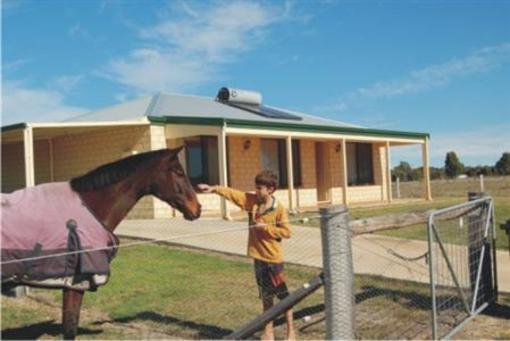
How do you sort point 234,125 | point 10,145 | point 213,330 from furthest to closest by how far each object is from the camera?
point 10,145 → point 234,125 → point 213,330

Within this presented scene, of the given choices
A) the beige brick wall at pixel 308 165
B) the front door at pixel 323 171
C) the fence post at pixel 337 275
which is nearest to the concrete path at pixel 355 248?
the fence post at pixel 337 275

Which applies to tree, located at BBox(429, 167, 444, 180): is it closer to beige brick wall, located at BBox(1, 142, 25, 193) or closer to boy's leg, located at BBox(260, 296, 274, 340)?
beige brick wall, located at BBox(1, 142, 25, 193)

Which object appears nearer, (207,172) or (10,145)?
(207,172)

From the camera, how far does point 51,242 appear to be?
4.92m

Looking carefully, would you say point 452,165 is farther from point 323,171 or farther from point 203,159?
point 203,159

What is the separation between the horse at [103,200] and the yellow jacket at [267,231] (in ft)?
1.54

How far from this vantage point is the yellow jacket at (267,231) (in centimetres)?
604

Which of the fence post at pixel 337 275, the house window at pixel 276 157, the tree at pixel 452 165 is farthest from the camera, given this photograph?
the tree at pixel 452 165

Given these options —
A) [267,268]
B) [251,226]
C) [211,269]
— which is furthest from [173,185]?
[211,269]

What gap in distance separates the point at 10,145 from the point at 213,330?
684 inches

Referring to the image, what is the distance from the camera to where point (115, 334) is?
6660 millimetres

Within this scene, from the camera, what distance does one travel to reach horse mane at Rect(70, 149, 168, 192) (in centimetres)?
540

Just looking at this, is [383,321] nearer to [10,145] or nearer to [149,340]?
[149,340]

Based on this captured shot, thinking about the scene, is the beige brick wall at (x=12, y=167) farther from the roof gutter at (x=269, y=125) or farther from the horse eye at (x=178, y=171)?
the horse eye at (x=178, y=171)
